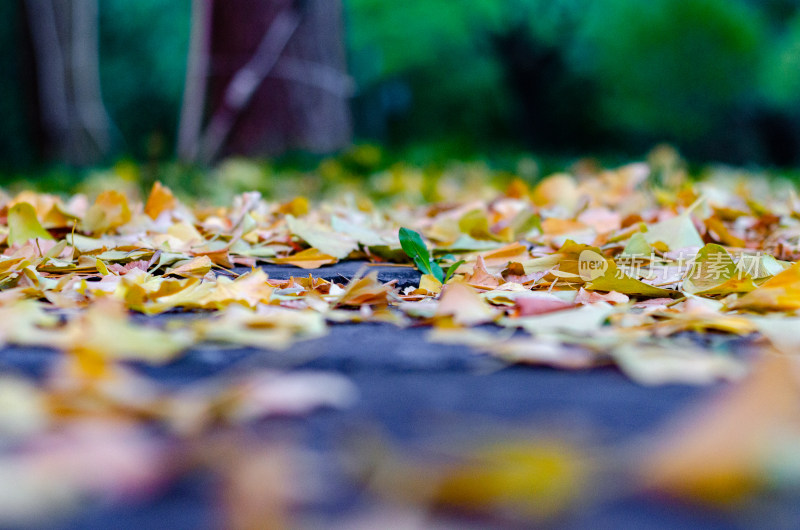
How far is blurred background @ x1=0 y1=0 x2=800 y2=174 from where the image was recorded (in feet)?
12.6

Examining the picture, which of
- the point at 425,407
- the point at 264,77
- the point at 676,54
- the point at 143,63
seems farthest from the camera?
the point at 143,63

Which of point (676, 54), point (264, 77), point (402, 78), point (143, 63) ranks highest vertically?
point (676, 54)

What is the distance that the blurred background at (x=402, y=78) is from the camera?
385 cm

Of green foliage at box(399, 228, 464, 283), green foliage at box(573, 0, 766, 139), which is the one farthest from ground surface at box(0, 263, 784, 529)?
green foliage at box(573, 0, 766, 139)

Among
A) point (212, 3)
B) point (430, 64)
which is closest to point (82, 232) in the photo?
point (212, 3)

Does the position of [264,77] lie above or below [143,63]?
above

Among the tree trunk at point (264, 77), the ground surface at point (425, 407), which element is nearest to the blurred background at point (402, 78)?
the tree trunk at point (264, 77)

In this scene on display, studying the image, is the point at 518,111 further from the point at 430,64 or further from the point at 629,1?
the point at 629,1

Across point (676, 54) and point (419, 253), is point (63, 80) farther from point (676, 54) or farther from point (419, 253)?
point (676, 54)

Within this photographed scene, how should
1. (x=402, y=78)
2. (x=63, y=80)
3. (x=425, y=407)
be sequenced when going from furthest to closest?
(x=402, y=78) → (x=63, y=80) → (x=425, y=407)

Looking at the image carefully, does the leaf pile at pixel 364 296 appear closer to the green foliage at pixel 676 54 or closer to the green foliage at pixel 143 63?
the green foliage at pixel 676 54

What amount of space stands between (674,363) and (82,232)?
4.02 feet

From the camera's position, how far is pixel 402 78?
12.5 meters

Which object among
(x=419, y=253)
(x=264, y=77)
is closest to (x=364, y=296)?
(x=419, y=253)
